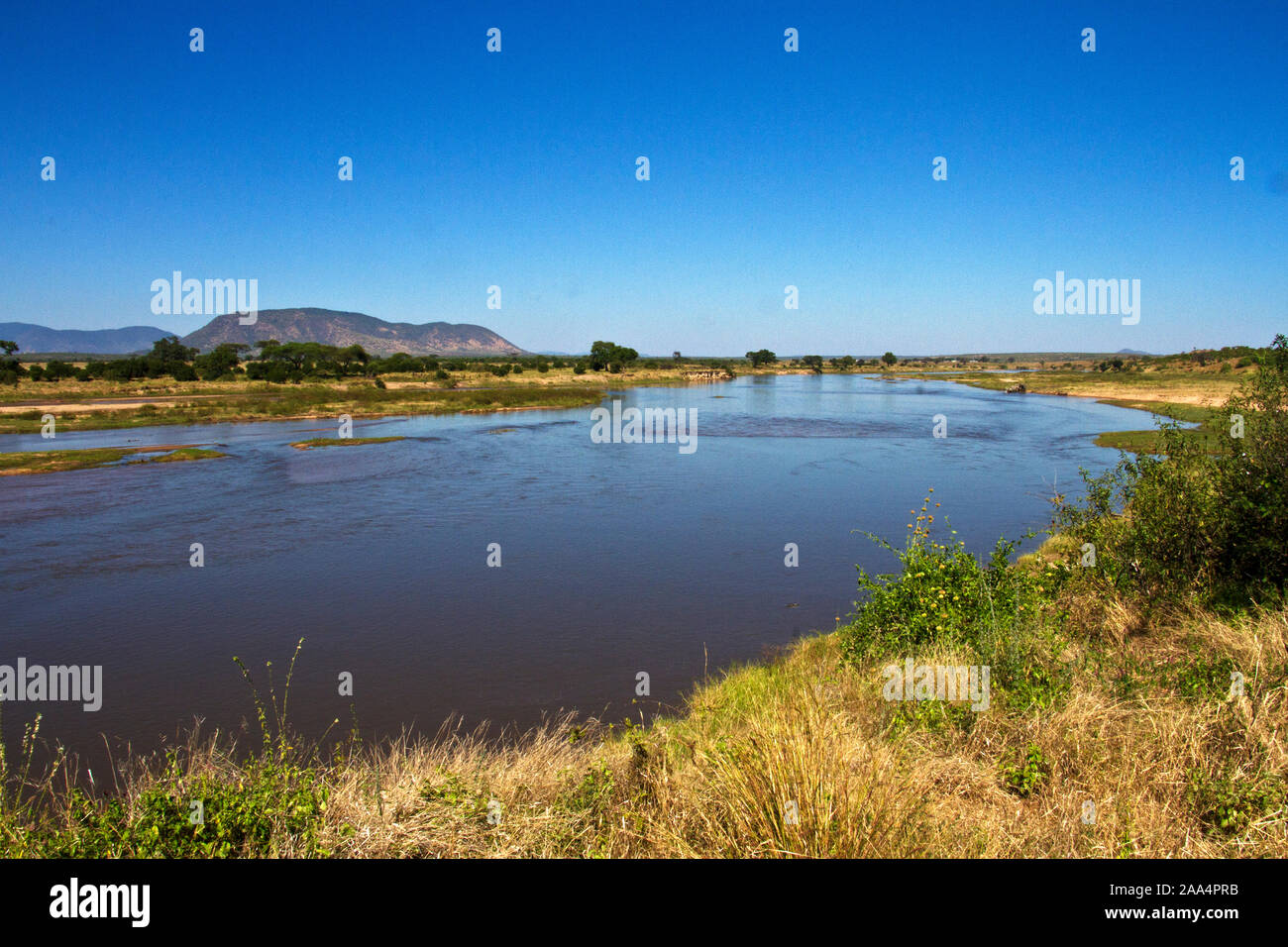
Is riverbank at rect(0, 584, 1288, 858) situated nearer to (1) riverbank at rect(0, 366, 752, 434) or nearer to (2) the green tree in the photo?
(1) riverbank at rect(0, 366, 752, 434)

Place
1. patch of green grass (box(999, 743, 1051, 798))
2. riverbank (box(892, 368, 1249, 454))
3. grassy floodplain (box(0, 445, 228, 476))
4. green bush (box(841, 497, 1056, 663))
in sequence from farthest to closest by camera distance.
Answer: riverbank (box(892, 368, 1249, 454)) → grassy floodplain (box(0, 445, 228, 476)) → green bush (box(841, 497, 1056, 663)) → patch of green grass (box(999, 743, 1051, 798))

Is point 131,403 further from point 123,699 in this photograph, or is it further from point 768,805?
point 768,805

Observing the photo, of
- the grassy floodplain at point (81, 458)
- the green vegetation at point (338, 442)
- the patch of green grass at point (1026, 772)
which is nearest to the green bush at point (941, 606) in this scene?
the patch of green grass at point (1026, 772)

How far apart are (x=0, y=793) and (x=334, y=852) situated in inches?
95.4

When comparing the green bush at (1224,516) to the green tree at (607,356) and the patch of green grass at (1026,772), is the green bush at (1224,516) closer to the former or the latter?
the patch of green grass at (1026,772)

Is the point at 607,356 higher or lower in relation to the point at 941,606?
higher

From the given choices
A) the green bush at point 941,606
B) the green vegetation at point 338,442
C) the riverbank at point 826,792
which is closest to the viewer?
the riverbank at point 826,792

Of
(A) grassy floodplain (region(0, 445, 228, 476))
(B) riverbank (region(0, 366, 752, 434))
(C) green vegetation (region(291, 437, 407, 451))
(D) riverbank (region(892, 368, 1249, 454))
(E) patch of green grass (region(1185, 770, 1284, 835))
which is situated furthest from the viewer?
(B) riverbank (region(0, 366, 752, 434))

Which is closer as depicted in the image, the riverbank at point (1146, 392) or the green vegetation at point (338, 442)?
the riverbank at point (1146, 392)

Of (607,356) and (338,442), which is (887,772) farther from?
(607,356)

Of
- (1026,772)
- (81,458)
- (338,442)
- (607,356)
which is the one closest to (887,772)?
(1026,772)

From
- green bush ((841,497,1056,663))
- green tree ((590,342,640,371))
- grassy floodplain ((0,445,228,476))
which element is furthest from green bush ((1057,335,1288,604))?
green tree ((590,342,640,371))

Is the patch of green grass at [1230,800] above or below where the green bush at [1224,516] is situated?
below
